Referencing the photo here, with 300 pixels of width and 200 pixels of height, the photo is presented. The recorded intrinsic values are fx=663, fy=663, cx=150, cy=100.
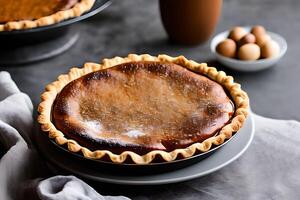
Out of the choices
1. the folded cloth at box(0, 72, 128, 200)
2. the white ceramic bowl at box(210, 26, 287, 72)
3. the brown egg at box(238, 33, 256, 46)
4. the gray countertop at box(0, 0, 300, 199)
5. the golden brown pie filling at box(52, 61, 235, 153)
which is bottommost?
the gray countertop at box(0, 0, 300, 199)

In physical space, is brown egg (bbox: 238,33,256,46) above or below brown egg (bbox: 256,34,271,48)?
above

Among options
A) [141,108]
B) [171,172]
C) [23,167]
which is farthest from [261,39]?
[23,167]

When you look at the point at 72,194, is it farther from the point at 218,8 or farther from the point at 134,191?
the point at 218,8

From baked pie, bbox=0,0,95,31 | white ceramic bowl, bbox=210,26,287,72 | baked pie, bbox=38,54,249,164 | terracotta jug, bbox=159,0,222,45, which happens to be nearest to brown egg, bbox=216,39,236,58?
white ceramic bowl, bbox=210,26,287,72

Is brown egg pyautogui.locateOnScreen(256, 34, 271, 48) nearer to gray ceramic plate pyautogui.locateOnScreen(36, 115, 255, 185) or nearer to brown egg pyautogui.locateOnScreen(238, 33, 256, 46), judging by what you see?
brown egg pyautogui.locateOnScreen(238, 33, 256, 46)

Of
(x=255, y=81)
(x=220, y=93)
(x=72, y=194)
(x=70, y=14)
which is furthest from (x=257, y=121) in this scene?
(x=70, y=14)
